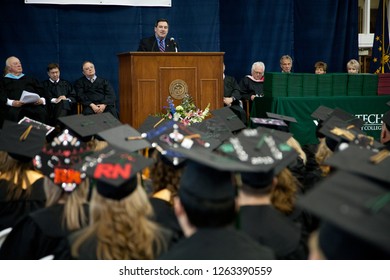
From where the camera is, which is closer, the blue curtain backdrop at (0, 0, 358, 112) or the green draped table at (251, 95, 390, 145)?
the green draped table at (251, 95, 390, 145)

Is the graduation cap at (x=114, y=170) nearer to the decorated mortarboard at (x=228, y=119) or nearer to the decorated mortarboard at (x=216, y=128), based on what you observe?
the decorated mortarboard at (x=216, y=128)

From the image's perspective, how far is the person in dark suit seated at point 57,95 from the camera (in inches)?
336

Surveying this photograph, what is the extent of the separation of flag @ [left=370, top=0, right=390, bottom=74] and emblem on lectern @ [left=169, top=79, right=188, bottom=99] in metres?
4.87

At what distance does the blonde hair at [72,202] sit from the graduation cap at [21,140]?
2.56ft

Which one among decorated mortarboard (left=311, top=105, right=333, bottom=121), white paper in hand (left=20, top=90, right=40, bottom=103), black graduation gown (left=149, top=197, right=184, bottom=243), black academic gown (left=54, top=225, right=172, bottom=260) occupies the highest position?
decorated mortarboard (left=311, top=105, right=333, bottom=121)

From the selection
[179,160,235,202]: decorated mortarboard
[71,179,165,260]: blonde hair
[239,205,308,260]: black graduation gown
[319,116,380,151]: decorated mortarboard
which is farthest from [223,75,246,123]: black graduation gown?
[179,160,235,202]: decorated mortarboard

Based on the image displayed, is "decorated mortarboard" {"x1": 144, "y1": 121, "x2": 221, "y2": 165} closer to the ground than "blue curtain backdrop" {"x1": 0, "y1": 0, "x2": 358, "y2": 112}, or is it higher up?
closer to the ground

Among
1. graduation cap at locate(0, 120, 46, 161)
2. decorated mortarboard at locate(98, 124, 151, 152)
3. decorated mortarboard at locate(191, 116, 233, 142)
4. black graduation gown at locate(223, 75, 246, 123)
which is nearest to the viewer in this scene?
decorated mortarboard at locate(98, 124, 151, 152)

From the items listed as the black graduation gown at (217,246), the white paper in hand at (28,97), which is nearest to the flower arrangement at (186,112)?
the white paper in hand at (28,97)

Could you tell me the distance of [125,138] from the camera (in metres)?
3.25

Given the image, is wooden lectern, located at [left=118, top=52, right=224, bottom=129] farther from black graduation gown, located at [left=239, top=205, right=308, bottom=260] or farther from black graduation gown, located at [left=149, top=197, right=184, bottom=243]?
black graduation gown, located at [left=239, top=205, right=308, bottom=260]

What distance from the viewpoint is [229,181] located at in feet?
6.41

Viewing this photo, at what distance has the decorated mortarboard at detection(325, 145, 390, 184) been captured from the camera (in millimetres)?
2188
